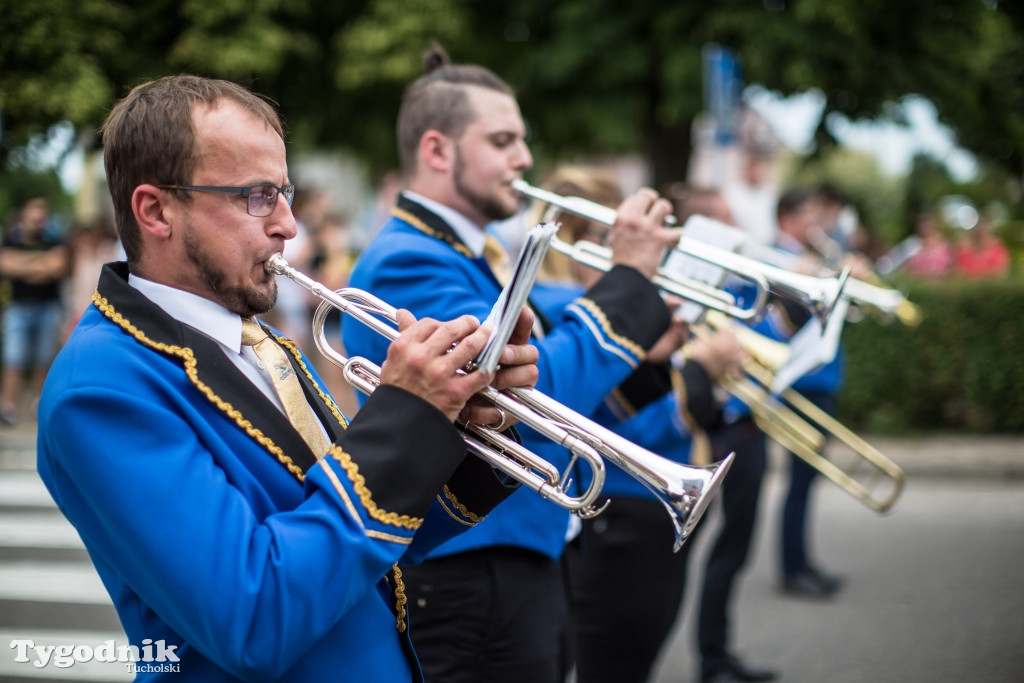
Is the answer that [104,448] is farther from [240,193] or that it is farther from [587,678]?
[587,678]

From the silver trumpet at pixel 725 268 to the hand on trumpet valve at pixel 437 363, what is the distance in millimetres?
1262

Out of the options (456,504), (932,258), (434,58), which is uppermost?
(932,258)

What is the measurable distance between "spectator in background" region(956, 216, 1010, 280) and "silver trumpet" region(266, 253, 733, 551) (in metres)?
8.93

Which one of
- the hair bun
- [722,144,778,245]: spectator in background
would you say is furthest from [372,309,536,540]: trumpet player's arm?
[722,144,778,245]: spectator in background

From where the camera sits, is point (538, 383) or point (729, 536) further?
point (729, 536)

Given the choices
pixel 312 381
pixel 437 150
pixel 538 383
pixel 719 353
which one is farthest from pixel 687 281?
pixel 312 381

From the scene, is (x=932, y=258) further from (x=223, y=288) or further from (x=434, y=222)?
(x=223, y=288)

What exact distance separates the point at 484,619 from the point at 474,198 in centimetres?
106

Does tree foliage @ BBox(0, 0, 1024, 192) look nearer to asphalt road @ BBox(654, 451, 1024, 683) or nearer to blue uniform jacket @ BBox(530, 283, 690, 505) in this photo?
asphalt road @ BBox(654, 451, 1024, 683)

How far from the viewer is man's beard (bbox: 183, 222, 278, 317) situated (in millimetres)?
1542

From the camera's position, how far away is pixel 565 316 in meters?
2.30

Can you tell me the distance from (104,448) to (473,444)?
587mm

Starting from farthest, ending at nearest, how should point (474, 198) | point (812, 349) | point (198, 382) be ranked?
point (812, 349)
point (474, 198)
point (198, 382)

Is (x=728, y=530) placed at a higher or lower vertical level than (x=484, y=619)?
higher
